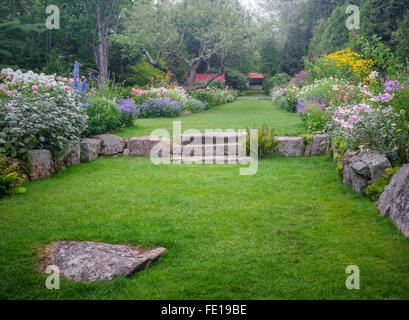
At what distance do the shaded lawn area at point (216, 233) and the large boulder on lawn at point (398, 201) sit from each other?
11cm

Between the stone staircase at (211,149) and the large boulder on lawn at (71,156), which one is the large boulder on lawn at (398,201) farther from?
the large boulder on lawn at (71,156)

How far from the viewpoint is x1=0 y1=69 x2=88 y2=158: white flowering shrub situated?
5.21 meters

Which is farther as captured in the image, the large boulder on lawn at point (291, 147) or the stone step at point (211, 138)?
the stone step at point (211, 138)

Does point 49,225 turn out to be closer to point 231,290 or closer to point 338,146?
point 231,290

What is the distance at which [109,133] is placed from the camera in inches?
328

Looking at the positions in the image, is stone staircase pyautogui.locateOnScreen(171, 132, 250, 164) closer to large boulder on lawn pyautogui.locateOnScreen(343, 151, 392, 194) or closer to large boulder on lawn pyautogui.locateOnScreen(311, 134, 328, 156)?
large boulder on lawn pyautogui.locateOnScreen(311, 134, 328, 156)

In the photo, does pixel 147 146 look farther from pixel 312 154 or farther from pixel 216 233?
pixel 216 233

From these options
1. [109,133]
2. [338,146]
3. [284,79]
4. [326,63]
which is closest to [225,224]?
[338,146]

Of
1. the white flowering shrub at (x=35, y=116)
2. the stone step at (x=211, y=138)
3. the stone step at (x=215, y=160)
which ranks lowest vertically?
the stone step at (x=215, y=160)

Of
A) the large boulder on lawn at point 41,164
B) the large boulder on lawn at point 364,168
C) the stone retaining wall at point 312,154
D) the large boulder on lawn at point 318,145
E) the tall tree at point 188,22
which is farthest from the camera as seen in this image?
the tall tree at point 188,22

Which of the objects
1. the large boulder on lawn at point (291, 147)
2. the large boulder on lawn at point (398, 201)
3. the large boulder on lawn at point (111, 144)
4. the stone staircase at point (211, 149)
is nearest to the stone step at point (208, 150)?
the stone staircase at point (211, 149)

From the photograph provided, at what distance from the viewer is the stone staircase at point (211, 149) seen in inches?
263

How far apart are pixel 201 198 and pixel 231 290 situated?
209 centimetres
